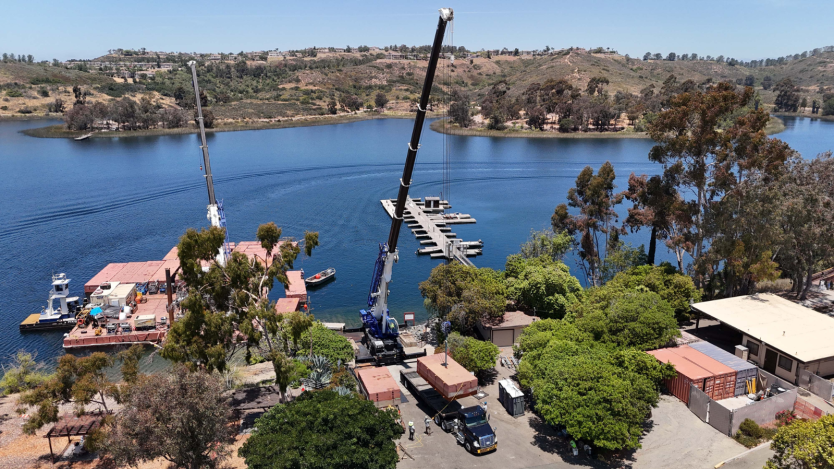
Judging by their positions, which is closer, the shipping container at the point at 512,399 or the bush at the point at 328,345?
the shipping container at the point at 512,399

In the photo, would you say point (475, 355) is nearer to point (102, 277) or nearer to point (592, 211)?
point (592, 211)

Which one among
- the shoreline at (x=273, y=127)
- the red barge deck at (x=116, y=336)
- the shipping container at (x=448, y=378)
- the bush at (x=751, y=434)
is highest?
the shoreline at (x=273, y=127)

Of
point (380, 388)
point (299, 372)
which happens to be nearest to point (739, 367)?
point (380, 388)

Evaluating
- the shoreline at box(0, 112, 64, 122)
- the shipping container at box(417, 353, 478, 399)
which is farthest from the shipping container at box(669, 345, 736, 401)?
the shoreline at box(0, 112, 64, 122)

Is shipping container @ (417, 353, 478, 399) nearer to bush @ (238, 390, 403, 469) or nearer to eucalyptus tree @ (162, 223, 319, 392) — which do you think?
bush @ (238, 390, 403, 469)

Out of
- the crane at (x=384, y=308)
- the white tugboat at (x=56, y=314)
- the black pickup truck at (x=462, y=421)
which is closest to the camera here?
the black pickup truck at (x=462, y=421)

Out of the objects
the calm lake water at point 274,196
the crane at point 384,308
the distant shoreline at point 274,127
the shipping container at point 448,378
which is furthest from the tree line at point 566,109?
the shipping container at point 448,378

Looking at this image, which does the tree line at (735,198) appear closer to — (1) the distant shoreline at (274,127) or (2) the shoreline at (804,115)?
(1) the distant shoreline at (274,127)
